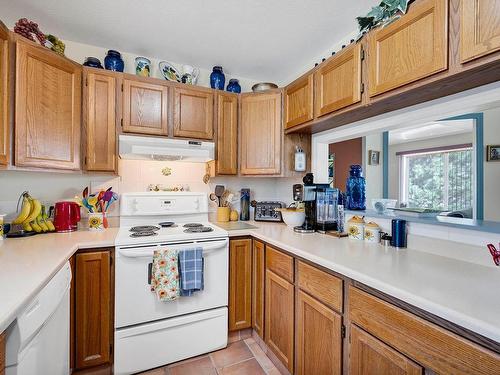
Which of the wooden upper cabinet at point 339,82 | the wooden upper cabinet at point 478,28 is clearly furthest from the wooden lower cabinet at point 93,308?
the wooden upper cabinet at point 478,28

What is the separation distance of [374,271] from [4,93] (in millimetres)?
2110

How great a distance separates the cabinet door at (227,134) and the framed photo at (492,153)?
1996 millimetres

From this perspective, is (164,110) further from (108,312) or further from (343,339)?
(343,339)

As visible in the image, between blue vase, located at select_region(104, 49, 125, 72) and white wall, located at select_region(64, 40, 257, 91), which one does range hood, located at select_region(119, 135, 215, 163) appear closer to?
blue vase, located at select_region(104, 49, 125, 72)

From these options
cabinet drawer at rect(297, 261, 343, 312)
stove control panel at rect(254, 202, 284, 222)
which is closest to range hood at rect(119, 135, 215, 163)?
stove control panel at rect(254, 202, 284, 222)

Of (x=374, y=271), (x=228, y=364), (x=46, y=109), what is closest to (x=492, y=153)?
(x=374, y=271)

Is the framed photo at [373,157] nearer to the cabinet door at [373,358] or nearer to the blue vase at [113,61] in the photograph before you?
the cabinet door at [373,358]

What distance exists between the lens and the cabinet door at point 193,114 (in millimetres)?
2135

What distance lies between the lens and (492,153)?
1896 millimetres

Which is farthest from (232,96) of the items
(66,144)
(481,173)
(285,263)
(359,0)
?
(481,173)

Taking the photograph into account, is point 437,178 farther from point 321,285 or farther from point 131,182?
point 131,182

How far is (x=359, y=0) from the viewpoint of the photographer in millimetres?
1586

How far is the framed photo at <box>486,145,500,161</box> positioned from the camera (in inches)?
73.5

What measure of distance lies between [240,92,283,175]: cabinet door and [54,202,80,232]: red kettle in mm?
1386
